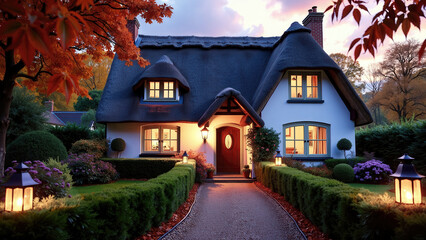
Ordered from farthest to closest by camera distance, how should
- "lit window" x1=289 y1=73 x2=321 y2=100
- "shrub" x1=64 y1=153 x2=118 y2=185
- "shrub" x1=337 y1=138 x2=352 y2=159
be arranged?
"lit window" x1=289 y1=73 x2=321 y2=100 < "shrub" x1=337 y1=138 x2=352 y2=159 < "shrub" x1=64 y1=153 x2=118 y2=185

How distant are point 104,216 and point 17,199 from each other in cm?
110

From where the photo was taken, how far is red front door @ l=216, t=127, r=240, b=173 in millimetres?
12836

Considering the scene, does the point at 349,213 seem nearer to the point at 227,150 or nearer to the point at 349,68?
the point at 227,150

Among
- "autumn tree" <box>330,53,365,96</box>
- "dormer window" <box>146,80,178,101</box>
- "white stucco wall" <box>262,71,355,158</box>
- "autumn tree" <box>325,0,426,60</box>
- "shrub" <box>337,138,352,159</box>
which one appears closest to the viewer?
"autumn tree" <box>325,0,426,60</box>

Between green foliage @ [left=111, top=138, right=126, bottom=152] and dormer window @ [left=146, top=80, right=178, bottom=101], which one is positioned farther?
dormer window @ [left=146, top=80, right=178, bottom=101]

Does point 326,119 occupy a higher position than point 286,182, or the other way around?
point 326,119

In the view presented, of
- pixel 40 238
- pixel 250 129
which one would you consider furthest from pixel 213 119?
pixel 40 238

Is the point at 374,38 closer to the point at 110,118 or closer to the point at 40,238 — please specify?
the point at 40,238

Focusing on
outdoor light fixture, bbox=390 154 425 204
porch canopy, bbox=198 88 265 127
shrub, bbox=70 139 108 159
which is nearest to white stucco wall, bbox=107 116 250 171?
shrub, bbox=70 139 108 159

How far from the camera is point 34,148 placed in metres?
9.80

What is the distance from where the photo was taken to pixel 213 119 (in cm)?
1254

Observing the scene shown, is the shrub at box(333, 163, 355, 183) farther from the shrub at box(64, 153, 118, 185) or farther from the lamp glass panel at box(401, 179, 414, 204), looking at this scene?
the shrub at box(64, 153, 118, 185)

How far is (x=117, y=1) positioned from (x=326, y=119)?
10.1 meters

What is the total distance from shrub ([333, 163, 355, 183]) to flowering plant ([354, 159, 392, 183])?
1.43ft
